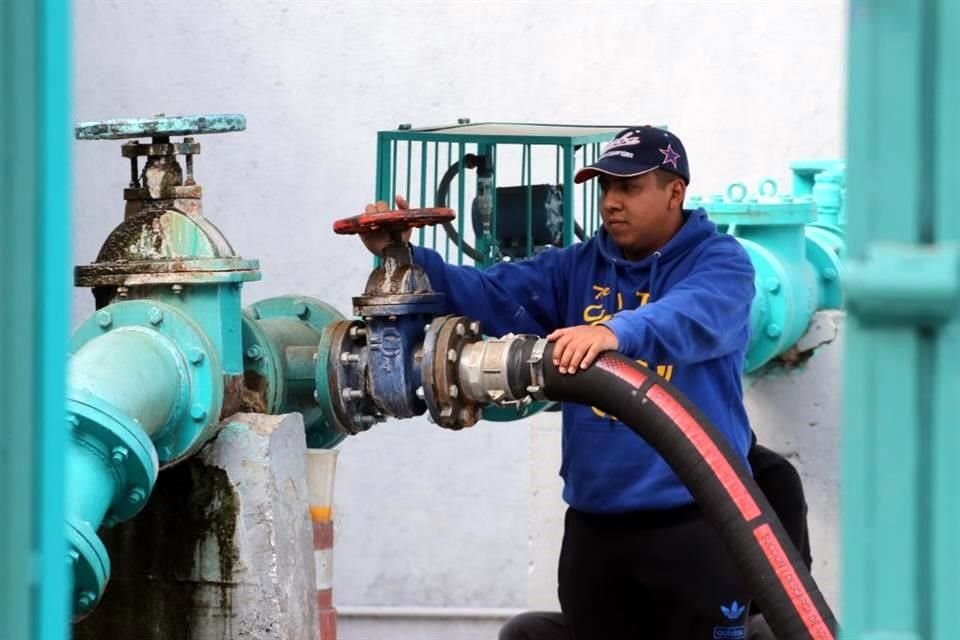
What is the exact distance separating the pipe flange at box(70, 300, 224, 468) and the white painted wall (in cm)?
243

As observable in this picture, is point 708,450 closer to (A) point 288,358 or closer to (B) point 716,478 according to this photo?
(B) point 716,478

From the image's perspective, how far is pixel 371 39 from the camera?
18.5ft

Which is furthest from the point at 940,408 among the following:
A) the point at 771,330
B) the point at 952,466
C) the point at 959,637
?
the point at 771,330

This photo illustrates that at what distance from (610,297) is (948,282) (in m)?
2.12

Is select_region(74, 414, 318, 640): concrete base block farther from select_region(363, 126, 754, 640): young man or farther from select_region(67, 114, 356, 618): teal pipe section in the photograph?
select_region(363, 126, 754, 640): young man

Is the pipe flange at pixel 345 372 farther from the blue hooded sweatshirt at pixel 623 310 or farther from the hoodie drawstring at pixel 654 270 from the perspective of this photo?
the hoodie drawstring at pixel 654 270

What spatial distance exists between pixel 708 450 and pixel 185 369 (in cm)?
97

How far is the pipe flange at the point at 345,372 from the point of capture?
3.30 m

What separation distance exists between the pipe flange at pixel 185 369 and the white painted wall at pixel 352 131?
243cm

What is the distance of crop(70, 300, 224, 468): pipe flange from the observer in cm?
313

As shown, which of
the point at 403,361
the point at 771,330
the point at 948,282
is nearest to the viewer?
the point at 948,282

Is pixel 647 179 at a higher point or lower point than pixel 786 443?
higher

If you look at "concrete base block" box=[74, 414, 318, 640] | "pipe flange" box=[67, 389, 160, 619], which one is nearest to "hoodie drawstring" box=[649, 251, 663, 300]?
"concrete base block" box=[74, 414, 318, 640]

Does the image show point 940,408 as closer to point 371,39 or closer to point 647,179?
point 647,179
